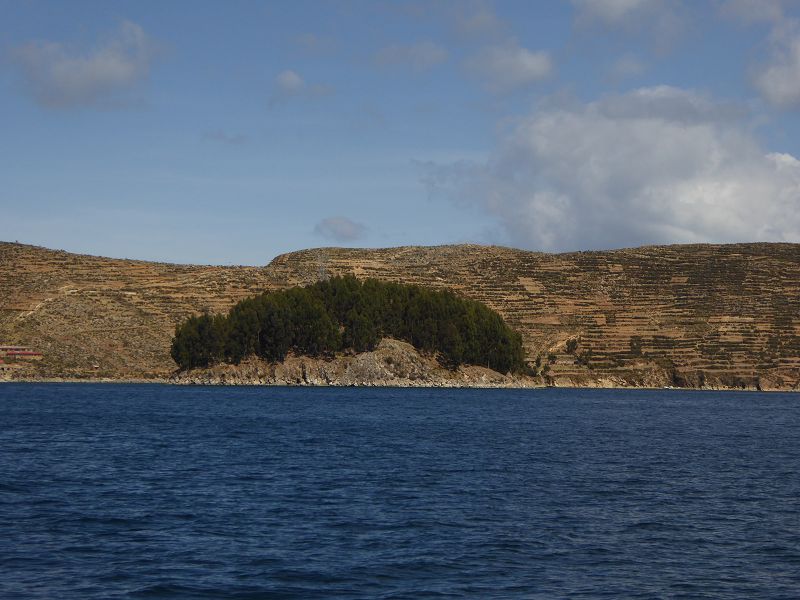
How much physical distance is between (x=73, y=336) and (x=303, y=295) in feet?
148

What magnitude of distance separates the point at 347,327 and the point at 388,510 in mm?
108575

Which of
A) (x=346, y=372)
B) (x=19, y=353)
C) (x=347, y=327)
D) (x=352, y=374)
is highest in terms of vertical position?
(x=347, y=327)

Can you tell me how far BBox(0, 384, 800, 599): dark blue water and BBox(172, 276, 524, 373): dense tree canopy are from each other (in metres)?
64.7

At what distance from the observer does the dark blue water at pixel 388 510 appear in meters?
28.4

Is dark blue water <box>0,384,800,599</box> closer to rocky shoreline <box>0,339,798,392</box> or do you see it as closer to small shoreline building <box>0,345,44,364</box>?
rocky shoreline <box>0,339,798,392</box>

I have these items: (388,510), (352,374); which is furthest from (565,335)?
(388,510)

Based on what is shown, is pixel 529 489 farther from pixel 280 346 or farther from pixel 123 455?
pixel 280 346

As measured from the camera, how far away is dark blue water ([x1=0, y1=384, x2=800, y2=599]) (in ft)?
93.2

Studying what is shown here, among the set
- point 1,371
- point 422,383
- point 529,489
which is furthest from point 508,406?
point 1,371

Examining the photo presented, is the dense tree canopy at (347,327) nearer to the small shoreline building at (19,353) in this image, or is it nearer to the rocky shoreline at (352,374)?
the rocky shoreline at (352,374)

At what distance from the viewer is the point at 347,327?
147375 mm

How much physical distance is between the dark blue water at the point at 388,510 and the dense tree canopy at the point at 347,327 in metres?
64.7

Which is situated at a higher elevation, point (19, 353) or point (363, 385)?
point (19, 353)

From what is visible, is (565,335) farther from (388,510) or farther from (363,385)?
(388,510)
